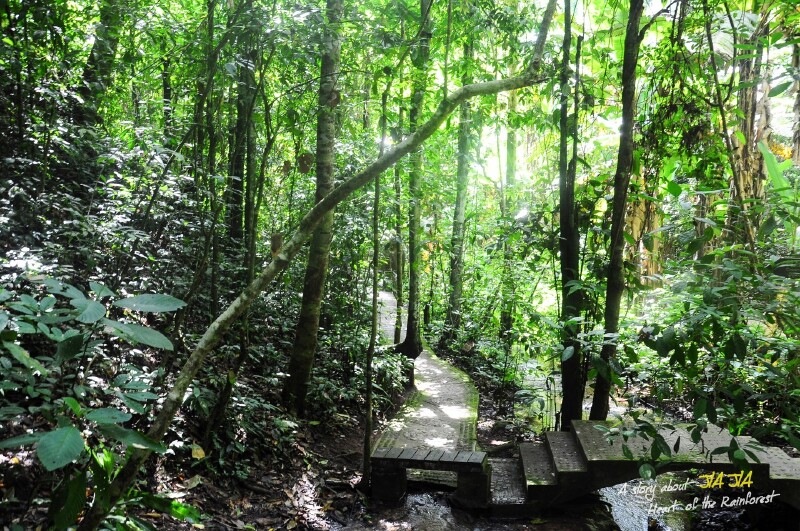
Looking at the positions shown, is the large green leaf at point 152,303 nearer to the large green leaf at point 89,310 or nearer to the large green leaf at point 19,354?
the large green leaf at point 89,310

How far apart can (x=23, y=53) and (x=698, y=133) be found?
6.92 meters

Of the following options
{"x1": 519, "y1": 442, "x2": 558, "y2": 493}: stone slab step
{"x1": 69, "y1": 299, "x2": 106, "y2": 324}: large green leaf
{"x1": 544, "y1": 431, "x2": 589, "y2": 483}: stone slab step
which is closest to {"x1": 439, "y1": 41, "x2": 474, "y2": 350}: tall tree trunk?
{"x1": 519, "y1": 442, "x2": 558, "y2": 493}: stone slab step

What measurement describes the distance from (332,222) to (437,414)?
3.41 metres

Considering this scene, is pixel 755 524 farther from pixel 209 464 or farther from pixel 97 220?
pixel 97 220

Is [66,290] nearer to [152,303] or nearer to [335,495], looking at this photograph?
[152,303]

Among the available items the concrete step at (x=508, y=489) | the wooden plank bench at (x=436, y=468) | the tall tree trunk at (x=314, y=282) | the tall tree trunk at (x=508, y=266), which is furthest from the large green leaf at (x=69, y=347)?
the tall tree trunk at (x=508, y=266)

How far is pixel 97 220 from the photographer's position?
5.42m

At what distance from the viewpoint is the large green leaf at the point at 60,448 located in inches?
63.6

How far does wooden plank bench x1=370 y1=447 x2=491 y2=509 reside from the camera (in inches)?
207

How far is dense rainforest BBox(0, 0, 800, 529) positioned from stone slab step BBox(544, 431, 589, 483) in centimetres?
62

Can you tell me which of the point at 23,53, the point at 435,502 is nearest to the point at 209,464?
the point at 435,502

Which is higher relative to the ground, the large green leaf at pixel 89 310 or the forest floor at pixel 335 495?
the large green leaf at pixel 89 310

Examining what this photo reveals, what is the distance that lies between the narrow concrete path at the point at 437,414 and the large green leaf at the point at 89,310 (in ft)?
16.5

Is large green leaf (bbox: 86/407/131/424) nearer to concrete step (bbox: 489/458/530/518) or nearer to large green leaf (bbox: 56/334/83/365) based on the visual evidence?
large green leaf (bbox: 56/334/83/365)
